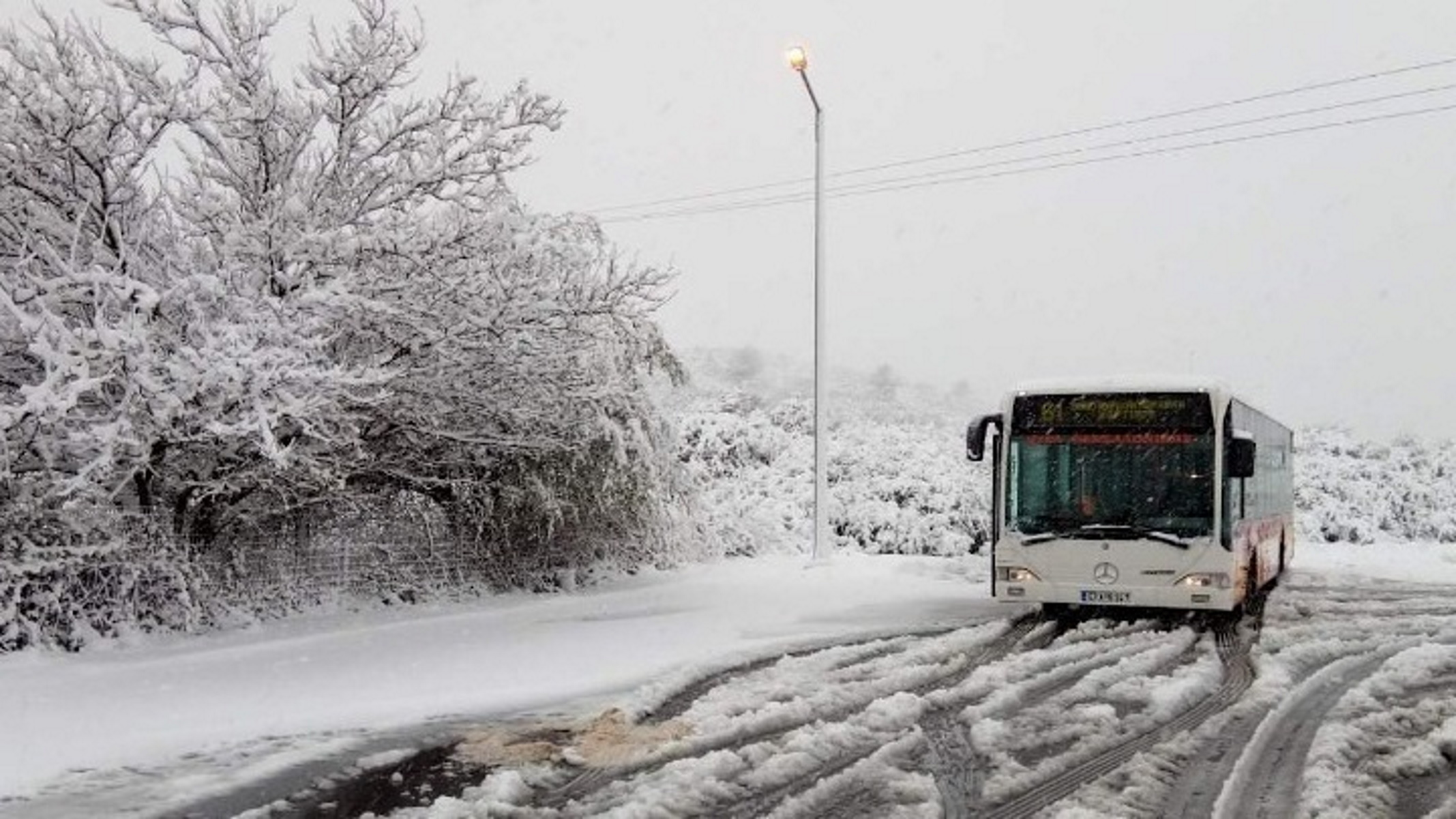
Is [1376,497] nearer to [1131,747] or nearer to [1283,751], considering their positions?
[1283,751]

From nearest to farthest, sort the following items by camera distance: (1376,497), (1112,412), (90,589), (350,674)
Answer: (350,674), (90,589), (1112,412), (1376,497)

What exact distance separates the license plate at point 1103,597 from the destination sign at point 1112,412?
1898 millimetres

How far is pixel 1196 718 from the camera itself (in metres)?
8.82

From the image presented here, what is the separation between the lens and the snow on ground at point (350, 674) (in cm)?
778

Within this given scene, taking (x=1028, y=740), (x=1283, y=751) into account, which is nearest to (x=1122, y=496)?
(x=1283, y=751)

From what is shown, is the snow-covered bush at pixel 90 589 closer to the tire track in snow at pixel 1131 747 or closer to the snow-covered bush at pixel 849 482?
the tire track in snow at pixel 1131 747

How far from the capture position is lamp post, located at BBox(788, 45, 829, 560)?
2122 centimetres

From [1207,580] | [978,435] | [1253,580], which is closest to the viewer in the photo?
[1207,580]

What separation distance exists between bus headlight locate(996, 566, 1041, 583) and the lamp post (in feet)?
23.0

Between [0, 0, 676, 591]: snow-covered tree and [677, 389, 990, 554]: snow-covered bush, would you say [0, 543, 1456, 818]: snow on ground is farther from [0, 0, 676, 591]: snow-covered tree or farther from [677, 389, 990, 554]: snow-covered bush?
[677, 389, 990, 554]: snow-covered bush

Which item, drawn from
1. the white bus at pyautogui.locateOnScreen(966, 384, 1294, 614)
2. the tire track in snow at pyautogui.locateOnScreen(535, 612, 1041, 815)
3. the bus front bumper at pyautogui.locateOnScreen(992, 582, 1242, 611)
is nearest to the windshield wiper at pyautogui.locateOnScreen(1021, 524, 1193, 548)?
the white bus at pyautogui.locateOnScreen(966, 384, 1294, 614)

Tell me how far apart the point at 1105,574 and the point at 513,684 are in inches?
271

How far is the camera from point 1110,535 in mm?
13797

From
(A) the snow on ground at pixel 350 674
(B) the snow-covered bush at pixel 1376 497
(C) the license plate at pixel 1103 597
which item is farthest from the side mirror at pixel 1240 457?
(B) the snow-covered bush at pixel 1376 497
